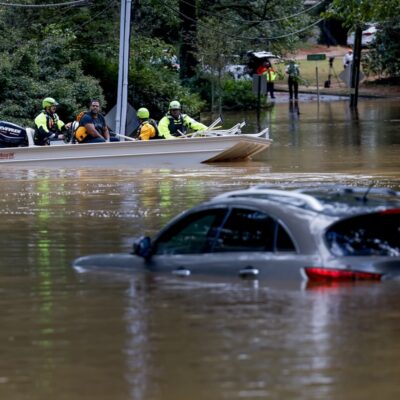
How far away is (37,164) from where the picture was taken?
2644cm

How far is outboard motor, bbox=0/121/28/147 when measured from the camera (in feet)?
88.0

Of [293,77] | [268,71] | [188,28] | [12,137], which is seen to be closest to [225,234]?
[12,137]

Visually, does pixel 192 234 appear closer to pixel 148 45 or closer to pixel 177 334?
pixel 177 334

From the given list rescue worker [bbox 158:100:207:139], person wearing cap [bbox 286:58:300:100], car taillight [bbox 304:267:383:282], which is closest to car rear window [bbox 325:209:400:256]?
car taillight [bbox 304:267:383:282]

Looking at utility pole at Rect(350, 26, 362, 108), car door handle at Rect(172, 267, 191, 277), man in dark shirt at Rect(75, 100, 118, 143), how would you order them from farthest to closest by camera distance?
utility pole at Rect(350, 26, 362, 108) < man in dark shirt at Rect(75, 100, 118, 143) < car door handle at Rect(172, 267, 191, 277)

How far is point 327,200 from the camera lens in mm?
9922

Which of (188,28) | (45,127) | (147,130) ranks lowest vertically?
(147,130)

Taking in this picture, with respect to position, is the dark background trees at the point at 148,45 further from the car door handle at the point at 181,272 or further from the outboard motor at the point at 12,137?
the car door handle at the point at 181,272

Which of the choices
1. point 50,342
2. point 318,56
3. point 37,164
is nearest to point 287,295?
point 50,342

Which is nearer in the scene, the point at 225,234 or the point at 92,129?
the point at 225,234

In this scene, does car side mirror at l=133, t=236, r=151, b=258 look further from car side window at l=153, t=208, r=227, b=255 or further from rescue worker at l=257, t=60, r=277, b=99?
rescue worker at l=257, t=60, r=277, b=99

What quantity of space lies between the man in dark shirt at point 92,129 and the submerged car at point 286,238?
1605 centimetres

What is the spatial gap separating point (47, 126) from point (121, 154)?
1894 millimetres

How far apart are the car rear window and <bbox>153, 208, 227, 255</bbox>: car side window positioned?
3.38 ft
